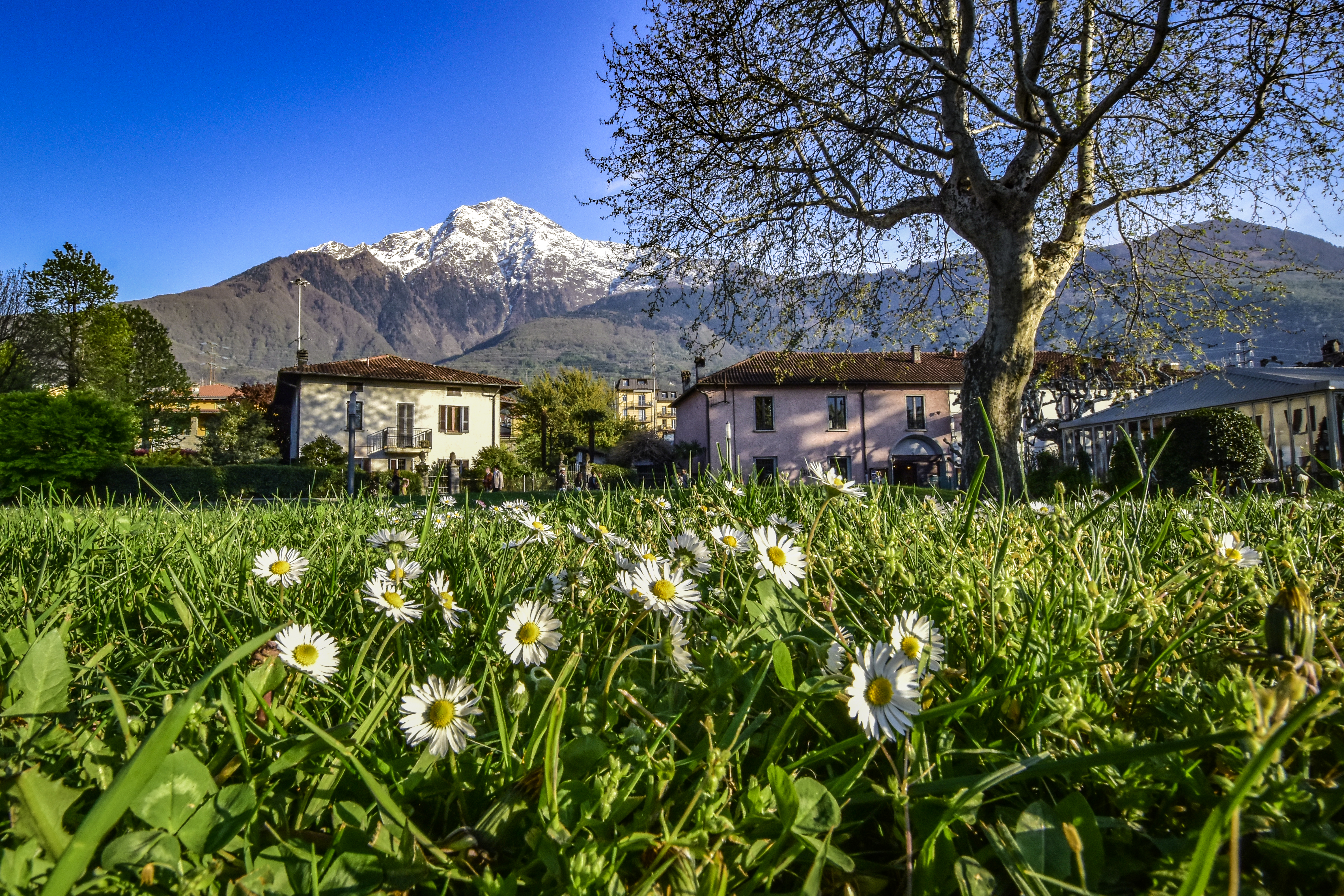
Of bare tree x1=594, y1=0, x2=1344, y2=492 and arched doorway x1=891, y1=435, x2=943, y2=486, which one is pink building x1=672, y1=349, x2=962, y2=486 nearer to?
arched doorway x1=891, y1=435, x2=943, y2=486

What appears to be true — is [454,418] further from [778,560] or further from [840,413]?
[778,560]

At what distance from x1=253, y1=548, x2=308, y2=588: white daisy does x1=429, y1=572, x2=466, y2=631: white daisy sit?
338mm

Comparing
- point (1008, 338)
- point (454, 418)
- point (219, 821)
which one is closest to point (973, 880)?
point (219, 821)

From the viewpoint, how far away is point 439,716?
712 mm

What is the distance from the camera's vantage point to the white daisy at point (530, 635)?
33.5 inches

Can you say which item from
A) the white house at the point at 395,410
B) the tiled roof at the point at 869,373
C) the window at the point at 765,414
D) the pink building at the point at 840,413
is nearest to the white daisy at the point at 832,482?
the tiled roof at the point at 869,373

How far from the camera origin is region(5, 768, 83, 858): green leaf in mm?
558

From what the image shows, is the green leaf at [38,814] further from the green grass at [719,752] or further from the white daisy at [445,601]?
the white daisy at [445,601]

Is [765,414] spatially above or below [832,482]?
above

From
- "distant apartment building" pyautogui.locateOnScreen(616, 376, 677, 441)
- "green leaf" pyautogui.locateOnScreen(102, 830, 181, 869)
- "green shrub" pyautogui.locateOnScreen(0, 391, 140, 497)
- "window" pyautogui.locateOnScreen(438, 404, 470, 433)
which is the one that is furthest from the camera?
"distant apartment building" pyautogui.locateOnScreen(616, 376, 677, 441)

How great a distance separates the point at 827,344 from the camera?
10.4m

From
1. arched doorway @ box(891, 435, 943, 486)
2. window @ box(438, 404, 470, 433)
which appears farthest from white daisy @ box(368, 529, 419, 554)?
window @ box(438, 404, 470, 433)

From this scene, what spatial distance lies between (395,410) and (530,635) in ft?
130

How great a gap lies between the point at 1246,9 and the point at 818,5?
14.3 ft
